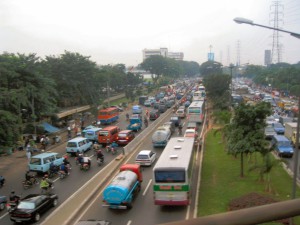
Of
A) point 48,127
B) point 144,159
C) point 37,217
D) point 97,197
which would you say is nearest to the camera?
point 37,217

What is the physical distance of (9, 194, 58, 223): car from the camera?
1609 cm

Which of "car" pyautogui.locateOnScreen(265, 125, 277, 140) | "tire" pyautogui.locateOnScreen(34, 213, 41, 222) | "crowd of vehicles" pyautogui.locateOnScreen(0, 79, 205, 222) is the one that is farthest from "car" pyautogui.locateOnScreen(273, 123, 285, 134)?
"tire" pyautogui.locateOnScreen(34, 213, 41, 222)

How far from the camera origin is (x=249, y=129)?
20.7 metres

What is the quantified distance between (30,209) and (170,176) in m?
6.82

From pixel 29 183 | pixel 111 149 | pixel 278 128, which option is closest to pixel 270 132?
pixel 278 128

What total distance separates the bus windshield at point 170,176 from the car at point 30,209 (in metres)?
5.89

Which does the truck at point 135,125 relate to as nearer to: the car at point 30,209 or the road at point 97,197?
the road at point 97,197

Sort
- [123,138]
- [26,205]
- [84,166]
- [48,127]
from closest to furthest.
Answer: [26,205], [84,166], [123,138], [48,127]

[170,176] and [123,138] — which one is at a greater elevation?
[170,176]

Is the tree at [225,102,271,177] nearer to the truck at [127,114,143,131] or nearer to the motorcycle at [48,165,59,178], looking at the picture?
the motorcycle at [48,165,59,178]

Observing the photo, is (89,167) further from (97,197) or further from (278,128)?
(278,128)

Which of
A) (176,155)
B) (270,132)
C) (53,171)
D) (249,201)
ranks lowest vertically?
(53,171)

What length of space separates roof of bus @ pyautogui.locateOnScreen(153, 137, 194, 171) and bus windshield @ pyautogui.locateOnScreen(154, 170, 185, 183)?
29 centimetres

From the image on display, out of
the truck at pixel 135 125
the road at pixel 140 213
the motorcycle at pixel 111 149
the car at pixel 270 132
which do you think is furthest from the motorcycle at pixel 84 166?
the car at pixel 270 132
